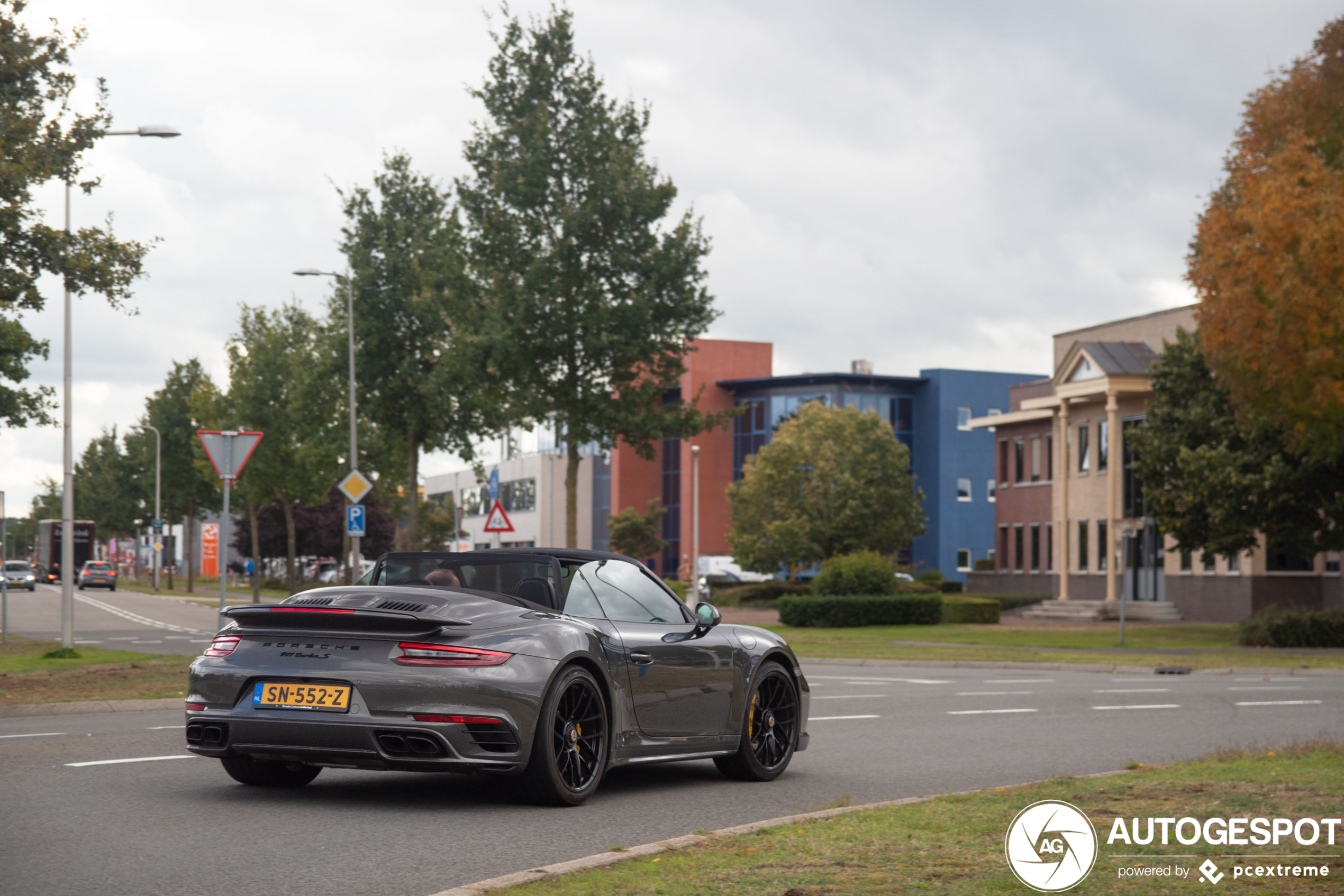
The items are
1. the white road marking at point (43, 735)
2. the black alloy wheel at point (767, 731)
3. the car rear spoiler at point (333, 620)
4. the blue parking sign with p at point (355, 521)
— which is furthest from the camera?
the blue parking sign with p at point (355, 521)

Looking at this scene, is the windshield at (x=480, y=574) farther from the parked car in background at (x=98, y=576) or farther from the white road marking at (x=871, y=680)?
the parked car in background at (x=98, y=576)

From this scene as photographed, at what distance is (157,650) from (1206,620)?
1321 inches

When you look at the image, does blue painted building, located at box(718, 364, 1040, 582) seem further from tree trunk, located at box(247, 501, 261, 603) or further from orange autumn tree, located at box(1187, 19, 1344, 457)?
orange autumn tree, located at box(1187, 19, 1344, 457)

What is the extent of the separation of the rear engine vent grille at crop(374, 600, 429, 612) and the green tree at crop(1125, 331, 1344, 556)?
28.5 m

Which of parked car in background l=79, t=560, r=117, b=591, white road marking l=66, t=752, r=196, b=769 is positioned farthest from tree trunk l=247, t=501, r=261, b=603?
white road marking l=66, t=752, r=196, b=769

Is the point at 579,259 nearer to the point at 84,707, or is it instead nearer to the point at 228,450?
the point at 228,450

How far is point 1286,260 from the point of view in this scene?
98.5ft

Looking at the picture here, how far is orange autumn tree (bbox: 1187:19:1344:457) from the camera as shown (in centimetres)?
2970

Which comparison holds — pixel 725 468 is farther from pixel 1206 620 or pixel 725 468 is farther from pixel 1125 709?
pixel 1125 709

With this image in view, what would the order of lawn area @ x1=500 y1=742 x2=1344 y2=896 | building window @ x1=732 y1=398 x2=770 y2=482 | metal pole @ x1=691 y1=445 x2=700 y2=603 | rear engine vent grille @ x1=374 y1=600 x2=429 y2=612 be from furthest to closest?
building window @ x1=732 y1=398 x2=770 y2=482 → metal pole @ x1=691 y1=445 x2=700 y2=603 → rear engine vent grille @ x1=374 y1=600 x2=429 y2=612 → lawn area @ x1=500 y1=742 x2=1344 y2=896

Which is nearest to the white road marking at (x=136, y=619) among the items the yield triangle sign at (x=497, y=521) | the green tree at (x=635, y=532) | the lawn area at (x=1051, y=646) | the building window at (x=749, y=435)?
the yield triangle sign at (x=497, y=521)

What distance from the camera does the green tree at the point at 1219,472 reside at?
35344mm

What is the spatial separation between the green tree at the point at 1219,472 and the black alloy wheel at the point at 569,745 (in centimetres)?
2772

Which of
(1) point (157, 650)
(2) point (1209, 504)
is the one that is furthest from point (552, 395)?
(2) point (1209, 504)
